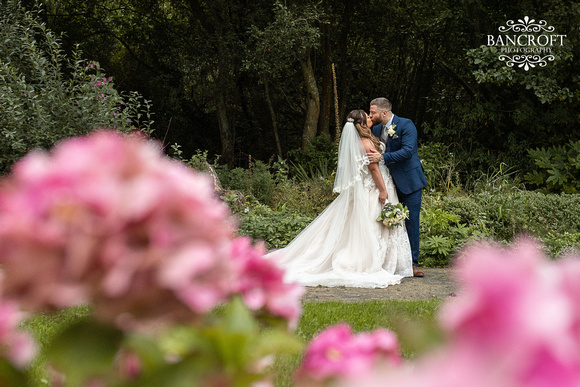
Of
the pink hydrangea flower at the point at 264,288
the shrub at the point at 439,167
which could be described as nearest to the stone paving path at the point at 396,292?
the pink hydrangea flower at the point at 264,288

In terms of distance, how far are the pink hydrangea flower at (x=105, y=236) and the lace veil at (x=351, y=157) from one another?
21.1ft

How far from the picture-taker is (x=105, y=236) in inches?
18.6

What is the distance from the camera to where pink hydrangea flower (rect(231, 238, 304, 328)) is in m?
0.78

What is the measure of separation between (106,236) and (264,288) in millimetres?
358

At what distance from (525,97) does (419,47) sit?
4.53 meters

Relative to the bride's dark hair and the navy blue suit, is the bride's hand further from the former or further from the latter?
the bride's dark hair

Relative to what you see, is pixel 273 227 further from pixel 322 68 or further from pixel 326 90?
pixel 322 68

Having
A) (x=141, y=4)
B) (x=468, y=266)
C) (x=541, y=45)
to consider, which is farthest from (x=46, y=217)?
(x=141, y=4)

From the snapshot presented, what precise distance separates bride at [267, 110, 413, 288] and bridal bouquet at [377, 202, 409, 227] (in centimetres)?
13

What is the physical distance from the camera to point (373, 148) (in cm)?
688

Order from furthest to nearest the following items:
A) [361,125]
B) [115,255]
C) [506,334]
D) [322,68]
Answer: [322,68] → [361,125] → [115,255] → [506,334]

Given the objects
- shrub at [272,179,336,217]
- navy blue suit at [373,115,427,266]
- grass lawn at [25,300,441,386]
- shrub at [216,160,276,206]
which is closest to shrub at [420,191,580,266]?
navy blue suit at [373,115,427,266]

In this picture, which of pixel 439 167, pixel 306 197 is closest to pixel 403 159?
pixel 306 197

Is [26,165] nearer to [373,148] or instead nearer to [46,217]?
[46,217]
